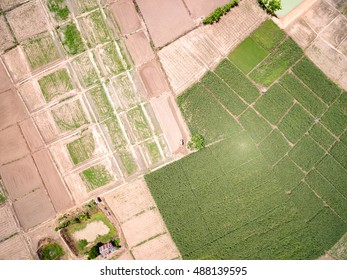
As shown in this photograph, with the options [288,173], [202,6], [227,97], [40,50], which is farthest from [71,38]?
[288,173]

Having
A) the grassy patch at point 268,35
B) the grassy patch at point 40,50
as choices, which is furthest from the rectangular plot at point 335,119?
the grassy patch at point 40,50

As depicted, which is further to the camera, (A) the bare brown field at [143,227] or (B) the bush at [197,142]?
(A) the bare brown field at [143,227]

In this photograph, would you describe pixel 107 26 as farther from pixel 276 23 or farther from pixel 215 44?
pixel 276 23

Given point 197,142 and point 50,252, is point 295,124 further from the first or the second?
point 50,252

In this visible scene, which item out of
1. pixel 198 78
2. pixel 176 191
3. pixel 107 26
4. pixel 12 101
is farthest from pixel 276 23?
pixel 12 101

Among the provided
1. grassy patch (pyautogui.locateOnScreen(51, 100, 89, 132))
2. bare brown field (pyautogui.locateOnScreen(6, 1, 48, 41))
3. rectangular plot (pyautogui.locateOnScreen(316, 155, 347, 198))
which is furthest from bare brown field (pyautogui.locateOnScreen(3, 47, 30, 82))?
rectangular plot (pyautogui.locateOnScreen(316, 155, 347, 198))

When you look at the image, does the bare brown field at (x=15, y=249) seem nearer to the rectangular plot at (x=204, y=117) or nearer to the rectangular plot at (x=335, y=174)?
the rectangular plot at (x=204, y=117)
